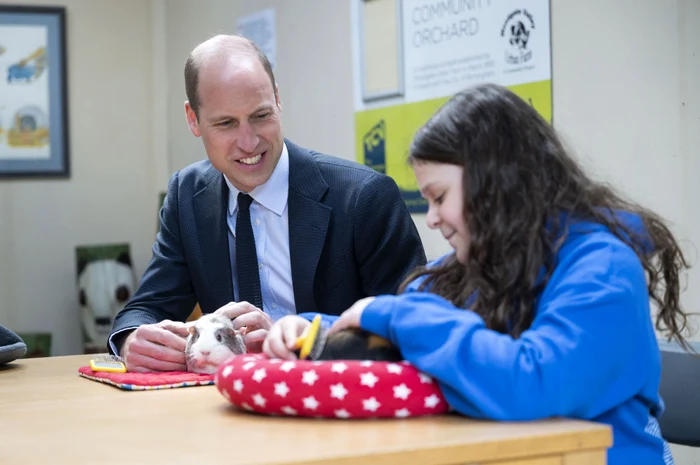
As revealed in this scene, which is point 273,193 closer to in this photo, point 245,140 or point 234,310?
point 245,140

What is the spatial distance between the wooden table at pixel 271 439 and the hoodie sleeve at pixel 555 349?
Answer: 38mm

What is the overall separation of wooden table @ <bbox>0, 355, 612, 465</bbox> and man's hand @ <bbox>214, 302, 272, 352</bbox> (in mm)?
317

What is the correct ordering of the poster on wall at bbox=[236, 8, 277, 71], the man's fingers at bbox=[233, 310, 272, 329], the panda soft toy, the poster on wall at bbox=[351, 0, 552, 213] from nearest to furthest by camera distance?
1. the man's fingers at bbox=[233, 310, 272, 329]
2. the poster on wall at bbox=[351, 0, 552, 213]
3. the poster on wall at bbox=[236, 8, 277, 71]
4. the panda soft toy

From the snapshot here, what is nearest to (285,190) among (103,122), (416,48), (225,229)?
(225,229)

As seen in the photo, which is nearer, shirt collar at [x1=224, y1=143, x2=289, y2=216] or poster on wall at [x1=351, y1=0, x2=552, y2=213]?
shirt collar at [x1=224, y1=143, x2=289, y2=216]

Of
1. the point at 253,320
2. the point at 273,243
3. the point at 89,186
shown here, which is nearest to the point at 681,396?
the point at 253,320

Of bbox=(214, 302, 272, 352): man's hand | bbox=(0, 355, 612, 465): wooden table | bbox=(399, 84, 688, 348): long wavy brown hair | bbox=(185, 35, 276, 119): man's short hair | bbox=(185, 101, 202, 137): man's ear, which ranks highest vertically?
bbox=(185, 35, 276, 119): man's short hair

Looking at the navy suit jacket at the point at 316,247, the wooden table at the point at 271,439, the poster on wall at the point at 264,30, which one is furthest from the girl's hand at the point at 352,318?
the poster on wall at the point at 264,30

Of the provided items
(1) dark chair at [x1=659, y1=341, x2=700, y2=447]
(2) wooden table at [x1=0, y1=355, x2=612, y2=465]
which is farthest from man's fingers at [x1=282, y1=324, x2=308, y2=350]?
(1) dark chair at [x1=659, y1=341, x2=700, y2=447]

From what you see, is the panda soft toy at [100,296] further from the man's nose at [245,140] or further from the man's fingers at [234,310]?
the man's fingers at [234,310]

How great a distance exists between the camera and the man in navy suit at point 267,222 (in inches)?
86.2

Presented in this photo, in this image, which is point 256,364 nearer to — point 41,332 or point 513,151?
point 513,151

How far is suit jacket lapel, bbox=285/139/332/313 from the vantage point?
219cm

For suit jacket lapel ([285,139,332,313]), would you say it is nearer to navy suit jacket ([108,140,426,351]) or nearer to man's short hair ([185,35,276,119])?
navy suit jacket ([108,140,426,351])
